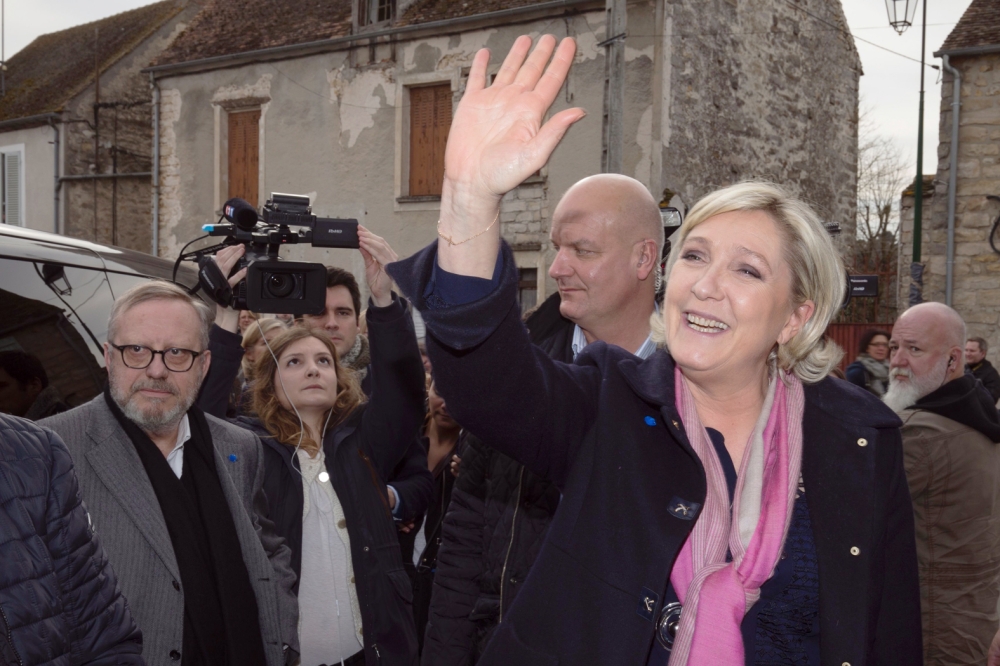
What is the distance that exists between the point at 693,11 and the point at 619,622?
1323 cm

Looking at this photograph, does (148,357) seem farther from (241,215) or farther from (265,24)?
(265,24)

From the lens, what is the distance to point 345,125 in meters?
16.2

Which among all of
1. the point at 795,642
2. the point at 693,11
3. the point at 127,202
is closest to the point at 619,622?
the point at 795,642

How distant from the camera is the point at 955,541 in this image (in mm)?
3990

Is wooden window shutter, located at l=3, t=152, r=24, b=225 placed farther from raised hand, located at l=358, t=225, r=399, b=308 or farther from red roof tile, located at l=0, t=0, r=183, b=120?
raised hand, located at l=358, t=225, r=399, b=308

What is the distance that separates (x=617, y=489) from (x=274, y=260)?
221 centimetres

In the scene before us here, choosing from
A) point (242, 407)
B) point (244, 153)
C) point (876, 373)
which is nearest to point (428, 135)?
point (244, 153)

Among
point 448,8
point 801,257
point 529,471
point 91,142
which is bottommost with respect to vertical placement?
point 529,471

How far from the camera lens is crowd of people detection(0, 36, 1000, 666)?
5.81 ft

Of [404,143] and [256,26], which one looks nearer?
[404,143]

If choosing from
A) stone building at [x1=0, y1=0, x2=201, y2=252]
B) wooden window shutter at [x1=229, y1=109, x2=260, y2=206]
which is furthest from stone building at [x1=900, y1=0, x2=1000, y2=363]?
stone building at [x1=0, y1=0, x2=201, y2=252]

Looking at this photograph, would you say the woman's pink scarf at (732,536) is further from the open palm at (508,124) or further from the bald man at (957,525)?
the bald man at (957,525)

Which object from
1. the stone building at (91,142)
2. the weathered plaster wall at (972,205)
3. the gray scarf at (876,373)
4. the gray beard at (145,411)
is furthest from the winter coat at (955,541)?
the stone building at (91,142)

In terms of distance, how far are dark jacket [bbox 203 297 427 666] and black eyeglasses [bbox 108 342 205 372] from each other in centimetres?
61
